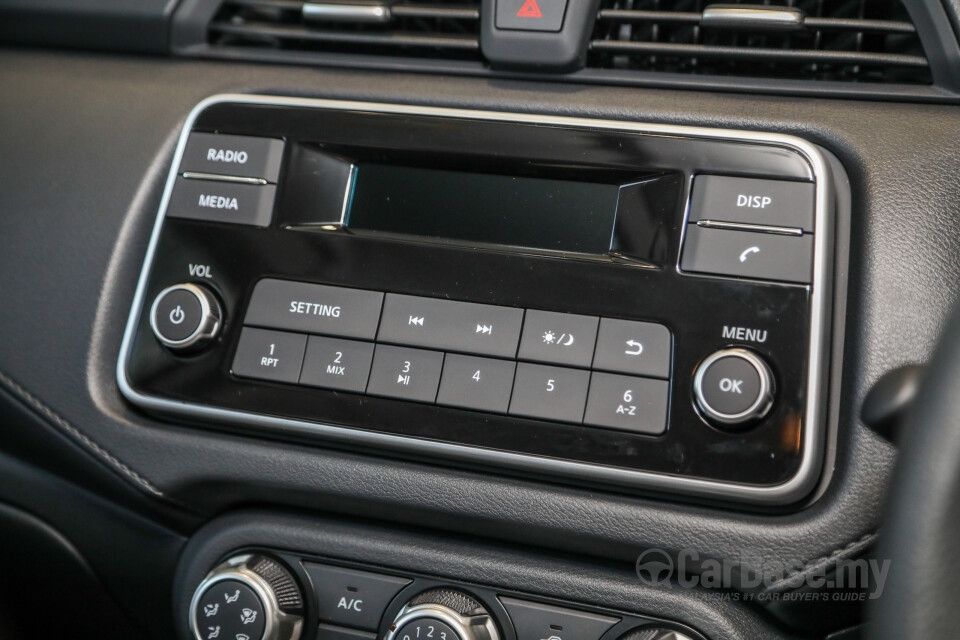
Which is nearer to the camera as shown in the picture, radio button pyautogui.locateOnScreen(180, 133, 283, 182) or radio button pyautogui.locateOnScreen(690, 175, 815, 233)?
radio button pyautogui.locateOnScreen(690, 175, 815, 233)

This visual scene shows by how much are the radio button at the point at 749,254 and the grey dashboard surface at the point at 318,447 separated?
0.05 metres

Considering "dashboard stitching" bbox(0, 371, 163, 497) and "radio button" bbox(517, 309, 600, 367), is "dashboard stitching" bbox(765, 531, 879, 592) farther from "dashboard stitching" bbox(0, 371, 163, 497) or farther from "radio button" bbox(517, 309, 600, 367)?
"dashboard stitching" bbox(0, 371, 163, 497)

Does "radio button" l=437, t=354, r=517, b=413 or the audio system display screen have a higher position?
the audio system display screen

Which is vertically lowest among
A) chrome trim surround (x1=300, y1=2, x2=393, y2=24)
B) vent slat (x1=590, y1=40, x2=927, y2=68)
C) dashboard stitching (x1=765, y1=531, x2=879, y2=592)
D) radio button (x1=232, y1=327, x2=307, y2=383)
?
dashboard stitching (x1=765, y1=531, x2=879, y2=592)

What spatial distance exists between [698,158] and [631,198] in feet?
0.21

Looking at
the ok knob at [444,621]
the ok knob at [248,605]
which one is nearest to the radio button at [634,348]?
the ok knob at [444,621]

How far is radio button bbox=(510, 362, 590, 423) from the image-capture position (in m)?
0.67

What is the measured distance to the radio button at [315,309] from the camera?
2.40 feet

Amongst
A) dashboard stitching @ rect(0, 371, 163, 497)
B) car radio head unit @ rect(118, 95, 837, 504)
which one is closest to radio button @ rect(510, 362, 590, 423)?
car radio head unit @ rect(118, 95, 837, 504)

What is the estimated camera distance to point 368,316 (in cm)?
73

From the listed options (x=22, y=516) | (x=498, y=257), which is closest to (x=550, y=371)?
(x=498, y=257)

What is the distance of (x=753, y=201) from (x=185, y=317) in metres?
0.51

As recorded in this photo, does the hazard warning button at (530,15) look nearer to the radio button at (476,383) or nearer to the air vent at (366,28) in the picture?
the air vent at (366,28)

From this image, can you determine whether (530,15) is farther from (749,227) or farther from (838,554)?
(838,554)
